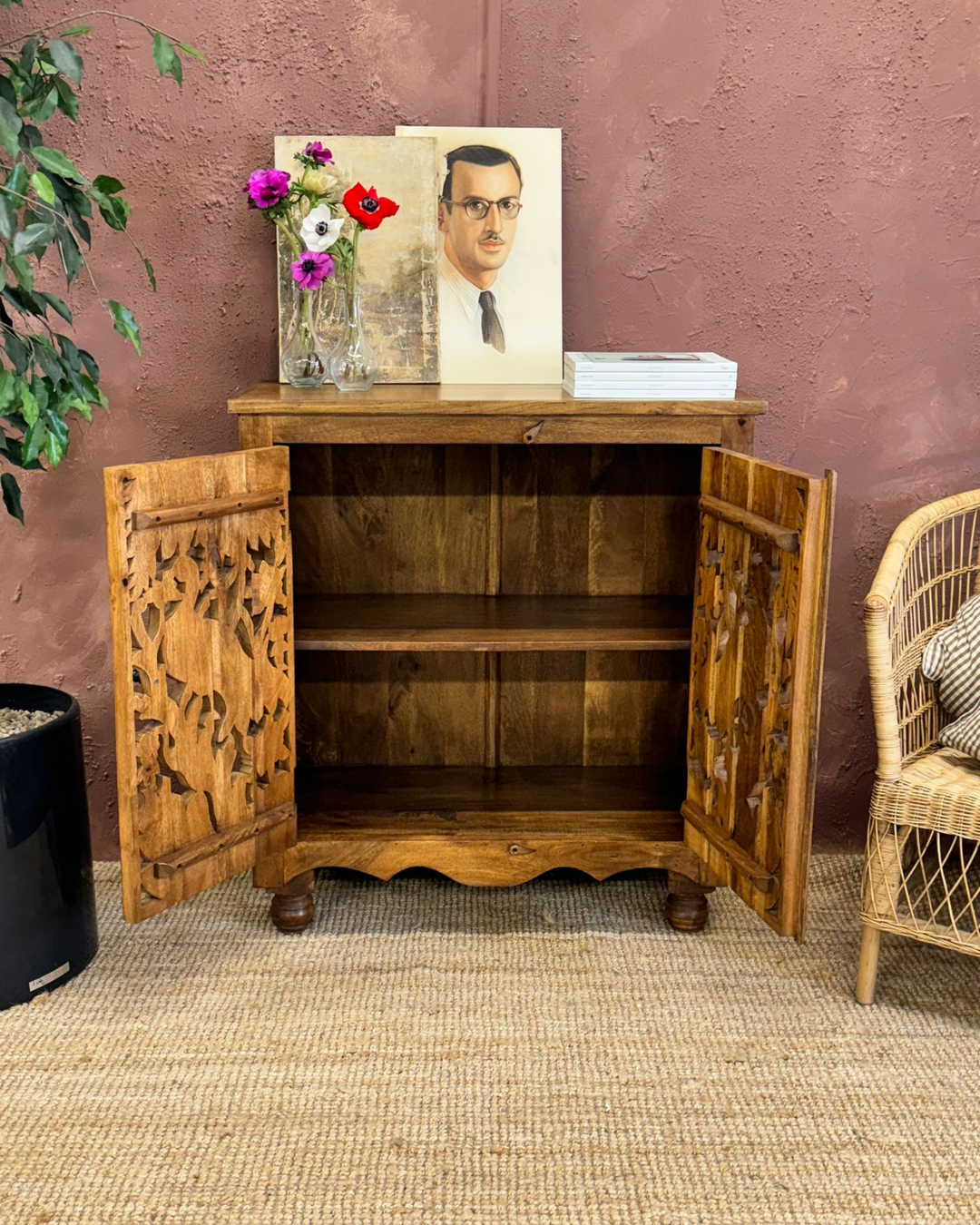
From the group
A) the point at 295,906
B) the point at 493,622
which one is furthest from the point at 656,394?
the point at 295,906

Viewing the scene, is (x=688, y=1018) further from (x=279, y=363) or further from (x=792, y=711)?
(x=279, y=363)

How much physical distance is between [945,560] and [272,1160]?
1828 millimetres

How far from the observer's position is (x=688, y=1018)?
2033mm

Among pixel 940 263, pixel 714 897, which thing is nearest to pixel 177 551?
pixel 714 897

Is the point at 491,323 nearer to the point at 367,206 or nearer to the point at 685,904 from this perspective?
the point at 367,206

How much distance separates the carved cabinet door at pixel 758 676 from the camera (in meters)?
1.85

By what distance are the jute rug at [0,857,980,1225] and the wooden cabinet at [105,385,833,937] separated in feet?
0.56

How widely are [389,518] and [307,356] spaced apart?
1.32 feet

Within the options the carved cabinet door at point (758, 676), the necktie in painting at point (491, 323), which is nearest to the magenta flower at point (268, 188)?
the necktie in painting at point (491, 323)

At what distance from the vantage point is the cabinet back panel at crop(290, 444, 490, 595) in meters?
2.47

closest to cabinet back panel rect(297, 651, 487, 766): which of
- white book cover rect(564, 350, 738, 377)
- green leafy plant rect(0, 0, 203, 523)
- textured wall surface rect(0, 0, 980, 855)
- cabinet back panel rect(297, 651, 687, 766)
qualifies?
cabinet back panel rect(297, 651, 687, 766)

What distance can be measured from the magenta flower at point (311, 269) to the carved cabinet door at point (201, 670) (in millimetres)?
317

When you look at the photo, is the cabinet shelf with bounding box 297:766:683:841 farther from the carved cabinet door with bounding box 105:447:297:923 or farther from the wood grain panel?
the wood grain panel

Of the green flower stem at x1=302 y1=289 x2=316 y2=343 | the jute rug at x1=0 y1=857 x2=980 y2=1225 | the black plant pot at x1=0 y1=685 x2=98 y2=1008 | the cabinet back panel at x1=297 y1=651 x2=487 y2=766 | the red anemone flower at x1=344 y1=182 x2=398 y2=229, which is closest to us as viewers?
the jute rug at x1=0 y1=857 x2=980 y2=1225
